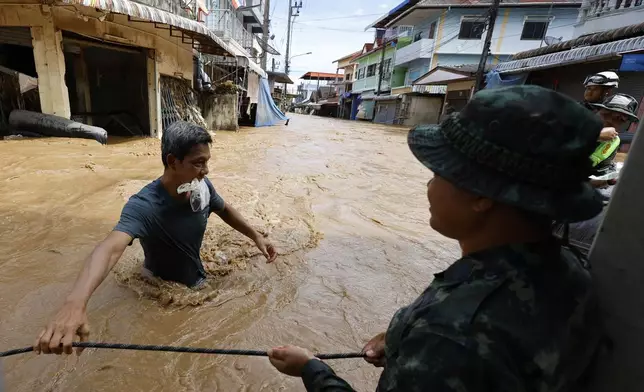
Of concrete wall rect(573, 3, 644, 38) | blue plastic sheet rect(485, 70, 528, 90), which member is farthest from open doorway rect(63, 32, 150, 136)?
concrete wall rect(573, 3, 644, 38)

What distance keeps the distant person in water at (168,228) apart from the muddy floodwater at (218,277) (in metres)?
0.30

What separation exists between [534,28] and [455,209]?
95.6ft

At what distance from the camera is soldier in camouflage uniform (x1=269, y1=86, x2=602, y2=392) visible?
723mm

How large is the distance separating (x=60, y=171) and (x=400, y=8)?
2983cm

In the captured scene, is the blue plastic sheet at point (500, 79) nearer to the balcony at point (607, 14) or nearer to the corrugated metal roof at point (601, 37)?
the corrugated metal roof at point (601, 37)

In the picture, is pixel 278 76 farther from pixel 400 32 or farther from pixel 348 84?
pixel 348 84

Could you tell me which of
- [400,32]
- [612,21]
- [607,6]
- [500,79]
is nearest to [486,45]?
[500,79]

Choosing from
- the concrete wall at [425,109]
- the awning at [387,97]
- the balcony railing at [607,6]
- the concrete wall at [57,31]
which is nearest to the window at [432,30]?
the concrete wall at [425,109]

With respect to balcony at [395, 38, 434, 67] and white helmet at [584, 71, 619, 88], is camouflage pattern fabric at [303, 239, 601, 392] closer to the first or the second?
white helmet at [584, 71, 619, 88]

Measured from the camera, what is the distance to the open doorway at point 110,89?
37.4 feet

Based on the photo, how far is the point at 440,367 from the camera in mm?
748

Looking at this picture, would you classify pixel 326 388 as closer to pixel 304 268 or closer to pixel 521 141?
pixel 521 141

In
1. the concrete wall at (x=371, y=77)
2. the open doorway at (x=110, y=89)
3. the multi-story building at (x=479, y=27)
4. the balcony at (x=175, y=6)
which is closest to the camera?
the balcony at (x=175, y=6)

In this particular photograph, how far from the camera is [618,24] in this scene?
12.1 m
